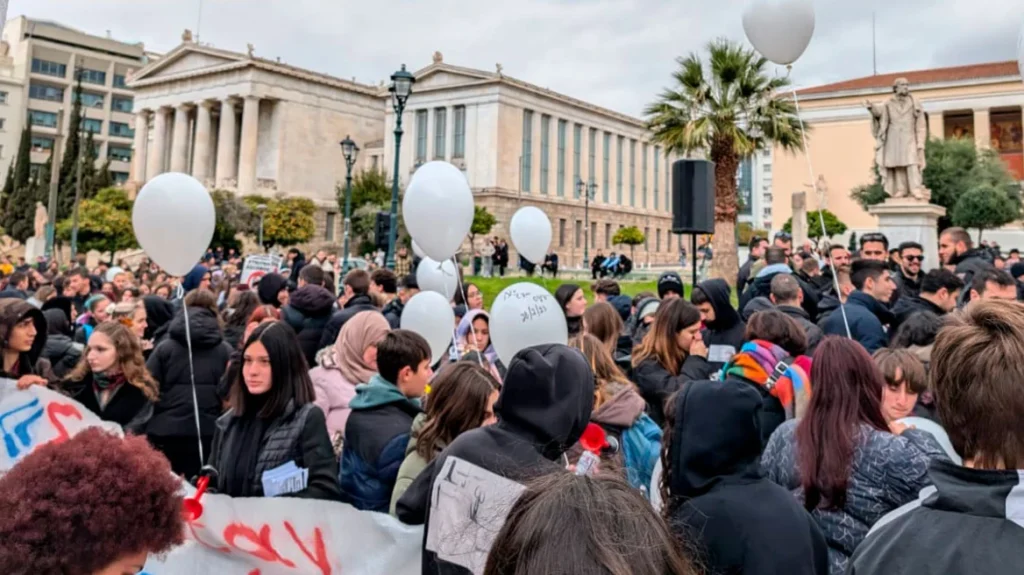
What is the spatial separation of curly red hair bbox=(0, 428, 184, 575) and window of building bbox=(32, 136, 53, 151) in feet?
264

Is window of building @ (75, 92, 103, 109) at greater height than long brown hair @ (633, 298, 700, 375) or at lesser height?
greater

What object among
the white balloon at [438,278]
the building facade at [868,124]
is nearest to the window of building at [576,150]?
the building facade at [868,124]

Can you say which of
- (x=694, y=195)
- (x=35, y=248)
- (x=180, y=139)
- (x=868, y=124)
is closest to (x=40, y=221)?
(x=35, y=248)

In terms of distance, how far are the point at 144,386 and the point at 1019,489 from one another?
440cm

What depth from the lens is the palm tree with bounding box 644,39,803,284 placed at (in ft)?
57.1

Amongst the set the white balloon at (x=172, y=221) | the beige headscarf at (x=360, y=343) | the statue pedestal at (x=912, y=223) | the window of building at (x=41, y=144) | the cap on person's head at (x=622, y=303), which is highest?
the window of building at (x=41, y=144)

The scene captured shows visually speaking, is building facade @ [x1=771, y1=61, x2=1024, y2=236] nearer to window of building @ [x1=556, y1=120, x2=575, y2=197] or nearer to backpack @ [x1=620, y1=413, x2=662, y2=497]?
window of building @ [x1=556, y1=120, x2=575, y2=197]

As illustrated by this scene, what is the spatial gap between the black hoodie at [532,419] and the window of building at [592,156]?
196 ft

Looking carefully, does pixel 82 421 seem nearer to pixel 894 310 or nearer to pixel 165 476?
pixel 165 476

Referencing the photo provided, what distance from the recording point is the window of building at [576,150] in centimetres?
5953

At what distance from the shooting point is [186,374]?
4699 millimetres

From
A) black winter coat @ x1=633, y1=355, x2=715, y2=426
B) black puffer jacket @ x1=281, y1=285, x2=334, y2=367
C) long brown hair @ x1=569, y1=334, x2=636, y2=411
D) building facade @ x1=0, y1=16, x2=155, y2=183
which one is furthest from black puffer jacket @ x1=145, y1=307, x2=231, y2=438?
building facade @ x1=0, y1=16, x2=155, y2=183

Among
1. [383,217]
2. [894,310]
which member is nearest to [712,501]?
[894,310]

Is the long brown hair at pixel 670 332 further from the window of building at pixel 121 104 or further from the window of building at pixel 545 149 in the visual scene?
the window of building at pixel 121 104
